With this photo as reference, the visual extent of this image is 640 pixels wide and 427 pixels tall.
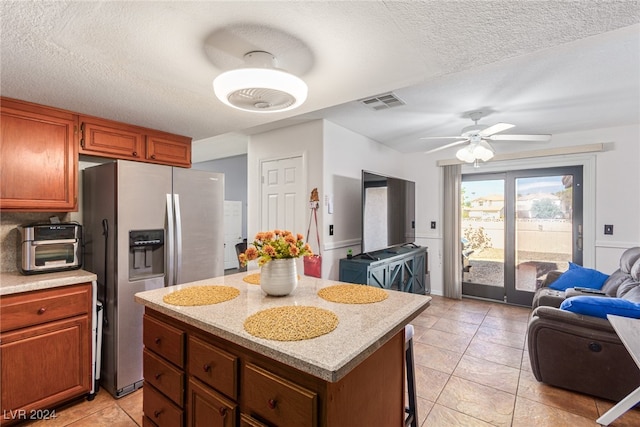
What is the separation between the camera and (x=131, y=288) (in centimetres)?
228

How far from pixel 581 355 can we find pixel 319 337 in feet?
7.55

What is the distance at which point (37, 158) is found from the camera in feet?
7.11

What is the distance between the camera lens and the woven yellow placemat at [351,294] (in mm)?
1564

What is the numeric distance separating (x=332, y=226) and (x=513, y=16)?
2.56 meters

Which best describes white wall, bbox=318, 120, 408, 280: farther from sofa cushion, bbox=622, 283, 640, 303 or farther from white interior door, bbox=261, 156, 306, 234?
sofa cushion, bbox=622, 283, 640, 303

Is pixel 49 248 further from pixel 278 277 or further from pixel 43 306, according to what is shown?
pixel 278 277

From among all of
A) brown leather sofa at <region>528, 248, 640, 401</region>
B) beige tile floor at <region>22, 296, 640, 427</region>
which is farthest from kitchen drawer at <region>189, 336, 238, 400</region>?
brown leather sofa at <region>528, 248, 640, 401</region>

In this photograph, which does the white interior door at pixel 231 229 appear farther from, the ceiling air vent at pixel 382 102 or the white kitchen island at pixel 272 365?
the white kitchen island at pixel 272 365

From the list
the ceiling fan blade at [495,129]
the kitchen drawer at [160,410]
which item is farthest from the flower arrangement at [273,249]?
the ceiling fan blade at [495,129]

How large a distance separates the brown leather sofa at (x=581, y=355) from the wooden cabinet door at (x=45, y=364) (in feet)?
11.2

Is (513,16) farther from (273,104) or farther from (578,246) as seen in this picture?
(578,246)

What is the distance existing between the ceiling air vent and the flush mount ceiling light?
1.44 metres

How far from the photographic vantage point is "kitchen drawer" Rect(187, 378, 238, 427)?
1228 mm

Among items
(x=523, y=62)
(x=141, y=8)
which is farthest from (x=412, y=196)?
(x=141, y=8)
